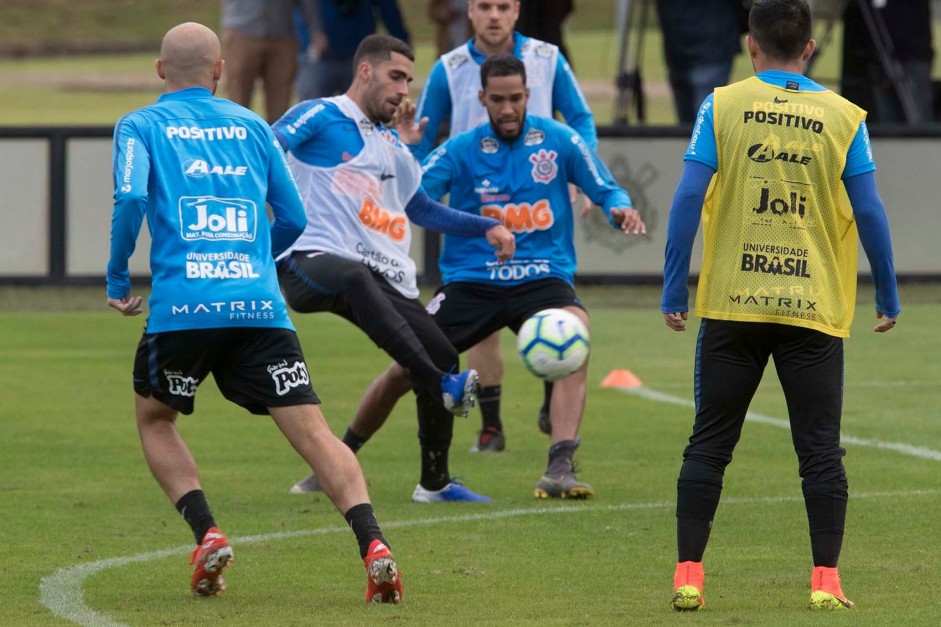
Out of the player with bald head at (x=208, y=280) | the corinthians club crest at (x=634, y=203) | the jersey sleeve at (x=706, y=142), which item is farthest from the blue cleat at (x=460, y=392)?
the corinthians club crest at (x=634, y=203)

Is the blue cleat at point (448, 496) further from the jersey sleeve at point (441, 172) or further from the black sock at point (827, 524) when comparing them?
the black sock at point (827, 524)

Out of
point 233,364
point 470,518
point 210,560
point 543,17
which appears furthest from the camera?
point 543,17

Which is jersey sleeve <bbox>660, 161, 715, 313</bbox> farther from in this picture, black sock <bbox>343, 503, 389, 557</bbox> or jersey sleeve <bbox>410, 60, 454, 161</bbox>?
jersey sleeve <bbox>410, 60, 454, 161</bbox>

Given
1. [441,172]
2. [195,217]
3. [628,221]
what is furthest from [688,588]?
[441,172]

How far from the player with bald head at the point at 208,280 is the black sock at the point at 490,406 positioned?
3.68m

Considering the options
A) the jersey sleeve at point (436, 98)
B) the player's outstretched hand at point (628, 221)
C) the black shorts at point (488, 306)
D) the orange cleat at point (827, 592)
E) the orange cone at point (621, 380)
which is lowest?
the orange cone at point (621, 380)

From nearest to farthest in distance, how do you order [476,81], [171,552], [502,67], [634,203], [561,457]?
[171,552], [561,457], [502,67], [476,81], [634,203]

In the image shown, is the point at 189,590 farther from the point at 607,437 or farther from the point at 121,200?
the point at 607,437

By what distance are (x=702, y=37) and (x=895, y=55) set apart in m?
2.56

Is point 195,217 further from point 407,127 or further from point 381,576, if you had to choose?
point 407,127

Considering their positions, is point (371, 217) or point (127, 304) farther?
point (371, 217)

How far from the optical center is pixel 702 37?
17.8 metres

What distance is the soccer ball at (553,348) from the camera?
804 cm

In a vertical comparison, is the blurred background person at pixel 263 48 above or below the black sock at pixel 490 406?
above
